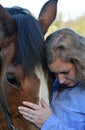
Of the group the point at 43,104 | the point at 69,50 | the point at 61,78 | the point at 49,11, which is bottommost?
the point at 43,104

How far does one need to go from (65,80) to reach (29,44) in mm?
290

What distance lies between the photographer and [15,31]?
203cm

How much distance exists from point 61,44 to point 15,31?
12.5 inches

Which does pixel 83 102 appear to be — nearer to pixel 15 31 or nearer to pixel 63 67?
pixel 63 67

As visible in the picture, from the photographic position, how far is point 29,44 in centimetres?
193

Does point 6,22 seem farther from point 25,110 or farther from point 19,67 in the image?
point 25,110

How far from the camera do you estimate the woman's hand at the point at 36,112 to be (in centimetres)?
188

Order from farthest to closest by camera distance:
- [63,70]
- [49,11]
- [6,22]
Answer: [49,11], [6,22], [63,70]

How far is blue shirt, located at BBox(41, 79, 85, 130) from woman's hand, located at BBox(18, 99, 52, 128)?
29 mm

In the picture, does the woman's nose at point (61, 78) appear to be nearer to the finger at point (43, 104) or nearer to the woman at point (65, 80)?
the woman at point (65, 80)

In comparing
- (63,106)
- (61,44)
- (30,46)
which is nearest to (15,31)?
(30,46)

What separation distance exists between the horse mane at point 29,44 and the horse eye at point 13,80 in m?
0.07

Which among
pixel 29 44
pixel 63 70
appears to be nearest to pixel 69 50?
pixel 63 70

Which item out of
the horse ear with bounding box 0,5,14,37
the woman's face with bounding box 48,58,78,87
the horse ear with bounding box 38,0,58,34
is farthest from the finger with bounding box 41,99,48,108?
the horse ear with bounding box 38,0,58,34
